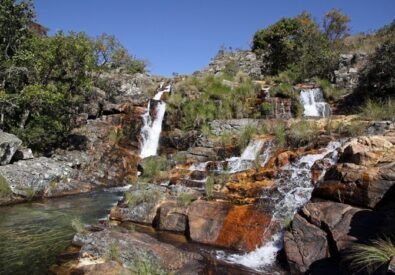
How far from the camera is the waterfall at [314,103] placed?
68.8 ft

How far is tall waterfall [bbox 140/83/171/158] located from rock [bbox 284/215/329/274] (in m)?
13.6

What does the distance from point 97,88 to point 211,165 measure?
1429 cm

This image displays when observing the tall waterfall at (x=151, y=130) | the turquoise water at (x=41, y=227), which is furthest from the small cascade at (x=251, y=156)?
the tall waterfall at (x=151, y=130)

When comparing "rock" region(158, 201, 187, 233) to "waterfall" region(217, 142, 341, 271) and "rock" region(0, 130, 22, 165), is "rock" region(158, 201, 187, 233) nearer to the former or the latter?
"waterfall" region(217, 142, 341, 271)

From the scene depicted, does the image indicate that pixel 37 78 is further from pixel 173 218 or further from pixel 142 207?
pixel 173 218

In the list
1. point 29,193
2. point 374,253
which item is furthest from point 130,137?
point 374,253

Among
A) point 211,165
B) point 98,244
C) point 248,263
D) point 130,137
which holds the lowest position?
point 248,263

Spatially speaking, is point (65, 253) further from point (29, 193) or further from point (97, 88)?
point (97, 88)

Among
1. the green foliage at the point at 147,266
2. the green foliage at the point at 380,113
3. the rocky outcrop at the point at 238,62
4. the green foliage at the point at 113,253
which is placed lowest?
the green foliage at the point at 147,266

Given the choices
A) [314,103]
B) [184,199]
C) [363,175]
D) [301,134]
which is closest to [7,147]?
[184,199]

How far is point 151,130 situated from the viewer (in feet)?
74.0

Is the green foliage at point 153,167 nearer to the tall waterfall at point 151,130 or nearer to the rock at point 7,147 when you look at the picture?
the tall waterfall at point 151,130

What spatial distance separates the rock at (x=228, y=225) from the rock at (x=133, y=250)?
1237mm

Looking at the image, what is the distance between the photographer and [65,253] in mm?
8867
